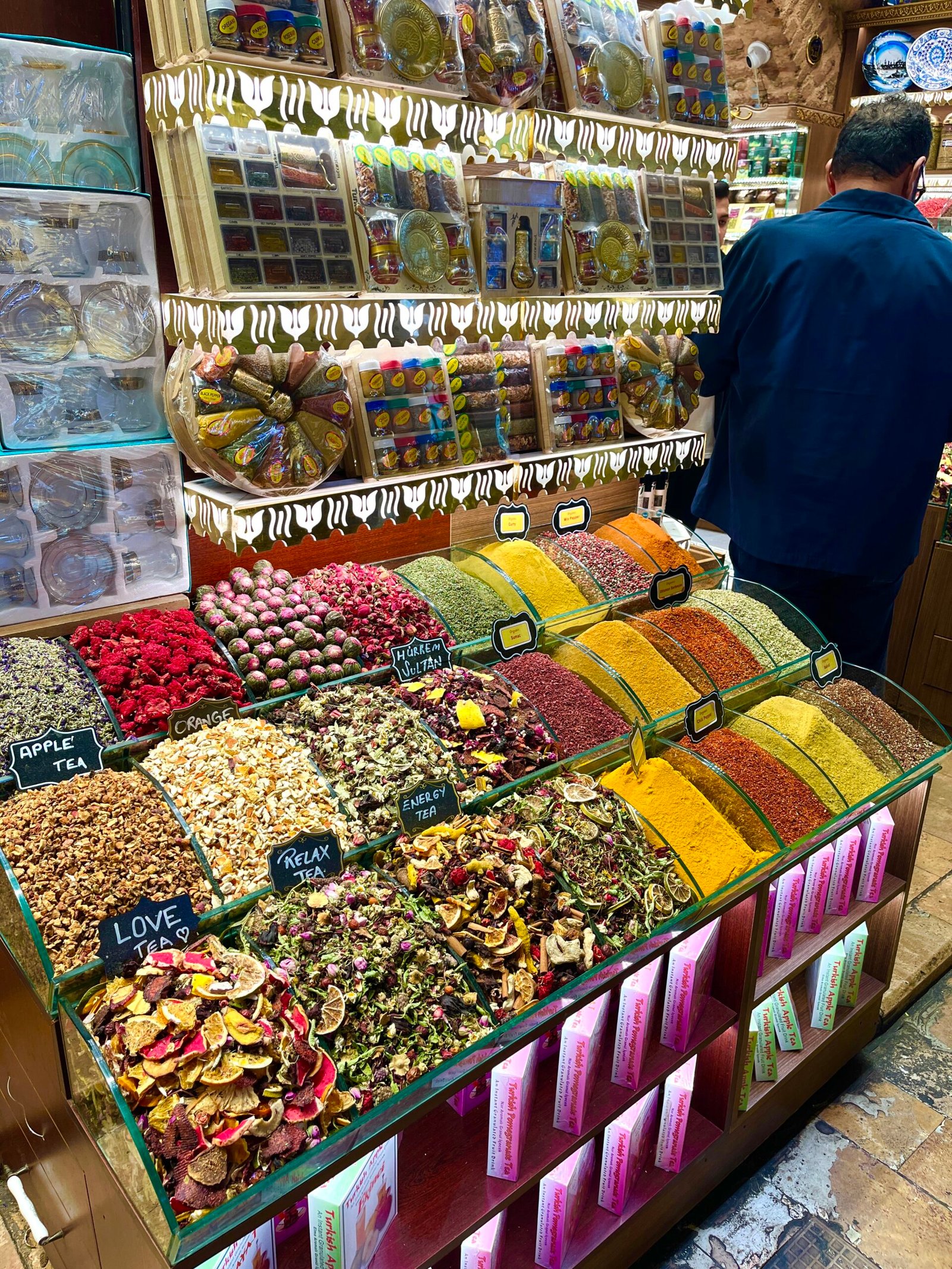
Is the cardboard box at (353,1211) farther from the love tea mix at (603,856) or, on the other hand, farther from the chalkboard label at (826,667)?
the chalkboard label at (826,667)

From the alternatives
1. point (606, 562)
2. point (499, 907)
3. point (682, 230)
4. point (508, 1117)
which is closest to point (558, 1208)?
point (508, 1117)

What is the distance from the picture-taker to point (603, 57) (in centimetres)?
230

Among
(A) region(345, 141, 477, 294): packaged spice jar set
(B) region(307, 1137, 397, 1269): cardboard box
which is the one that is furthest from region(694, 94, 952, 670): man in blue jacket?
(B) region(307, 1137, 397, 1269): cardboard box

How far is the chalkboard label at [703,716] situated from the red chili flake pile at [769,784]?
0.10 ft

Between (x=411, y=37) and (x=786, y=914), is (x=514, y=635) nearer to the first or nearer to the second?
(x=786, y=914)

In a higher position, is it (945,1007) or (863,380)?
→ (863,380)

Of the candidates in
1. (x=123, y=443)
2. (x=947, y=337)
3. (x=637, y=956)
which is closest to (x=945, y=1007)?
(x=637, y=956)

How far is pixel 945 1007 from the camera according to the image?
268 cm

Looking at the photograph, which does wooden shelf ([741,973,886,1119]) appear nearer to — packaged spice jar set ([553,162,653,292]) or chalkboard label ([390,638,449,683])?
chalkboard label ([390,638,449,683])

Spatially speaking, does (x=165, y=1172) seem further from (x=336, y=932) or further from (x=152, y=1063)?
(x=336, y=932)

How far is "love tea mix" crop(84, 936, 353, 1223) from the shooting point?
1080mm

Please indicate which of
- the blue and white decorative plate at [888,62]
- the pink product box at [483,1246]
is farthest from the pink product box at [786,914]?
the blue and white decorative plate at [888,62]

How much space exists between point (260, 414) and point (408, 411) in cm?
39

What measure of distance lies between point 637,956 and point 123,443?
1534 mm
